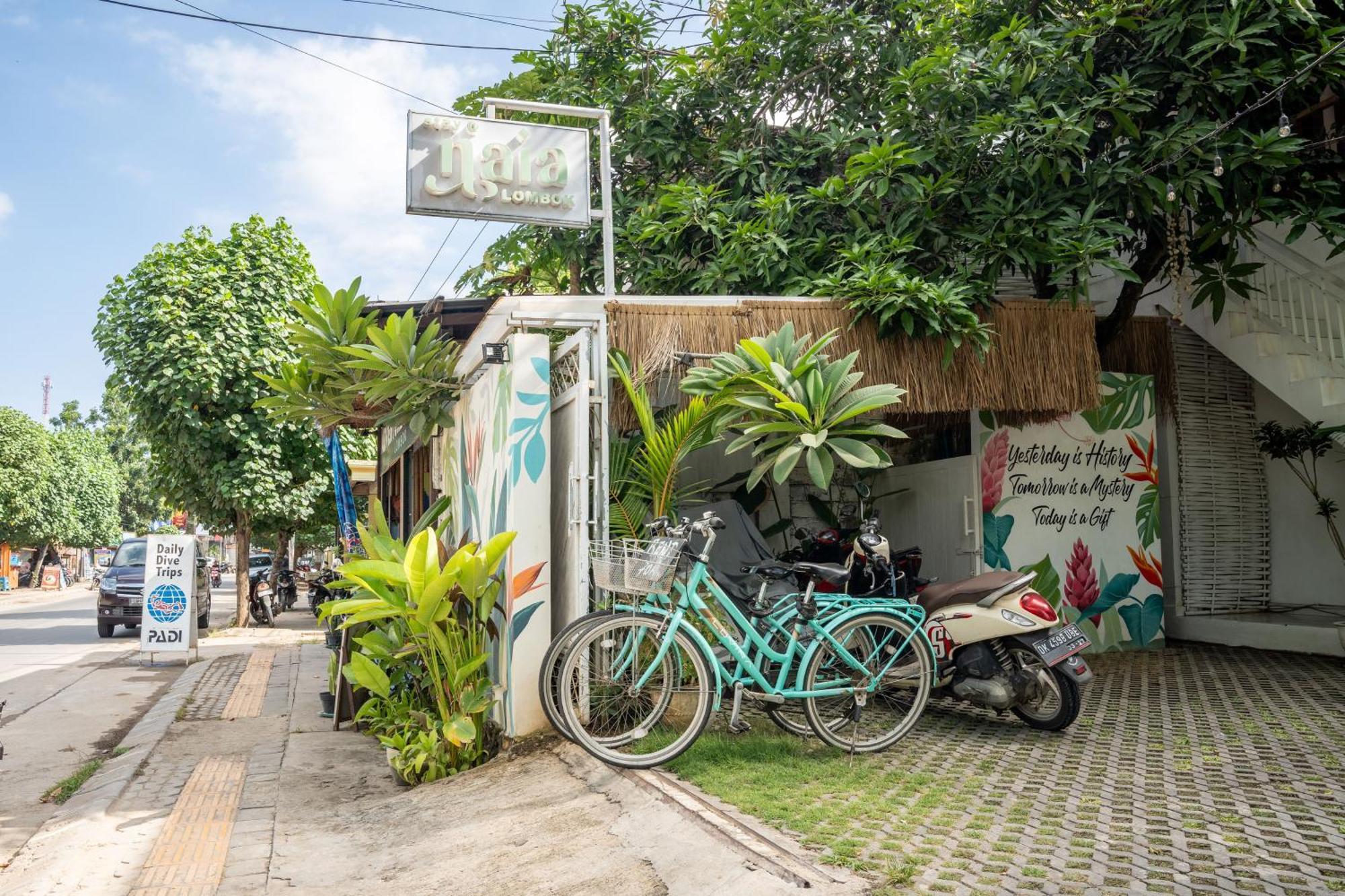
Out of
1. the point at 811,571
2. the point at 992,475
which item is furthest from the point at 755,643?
the point at 992,475

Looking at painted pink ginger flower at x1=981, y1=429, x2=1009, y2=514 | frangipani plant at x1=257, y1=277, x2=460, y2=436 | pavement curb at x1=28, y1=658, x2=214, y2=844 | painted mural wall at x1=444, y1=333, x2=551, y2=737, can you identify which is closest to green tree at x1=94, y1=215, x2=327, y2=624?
pavement curb at x1=28, y1=658, x2=214, y2=844

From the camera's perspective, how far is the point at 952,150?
7867 mm

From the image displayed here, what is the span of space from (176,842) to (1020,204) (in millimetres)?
6837

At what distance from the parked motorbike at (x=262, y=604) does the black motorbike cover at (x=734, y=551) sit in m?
12.6

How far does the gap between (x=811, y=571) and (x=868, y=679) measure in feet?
2.02

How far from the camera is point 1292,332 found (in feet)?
26.7

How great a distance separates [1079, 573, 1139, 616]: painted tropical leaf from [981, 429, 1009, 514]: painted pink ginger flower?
1143 mm

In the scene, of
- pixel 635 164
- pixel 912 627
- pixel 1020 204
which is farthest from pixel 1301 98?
pixel 635 164

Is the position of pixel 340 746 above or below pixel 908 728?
below

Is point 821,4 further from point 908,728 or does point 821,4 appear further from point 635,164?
point 908,728

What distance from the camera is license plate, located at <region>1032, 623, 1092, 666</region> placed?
5.17 meters

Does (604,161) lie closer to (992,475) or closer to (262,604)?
(992,475)

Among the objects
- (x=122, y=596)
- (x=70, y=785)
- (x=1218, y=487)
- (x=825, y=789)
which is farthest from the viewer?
(x=122, y=596)

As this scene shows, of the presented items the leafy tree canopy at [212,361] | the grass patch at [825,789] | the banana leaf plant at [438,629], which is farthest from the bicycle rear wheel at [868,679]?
the leafy tree canopy at [212,361]
